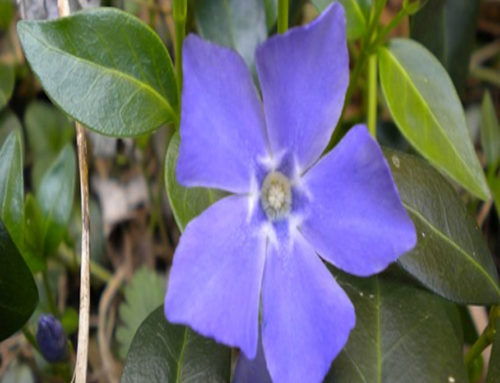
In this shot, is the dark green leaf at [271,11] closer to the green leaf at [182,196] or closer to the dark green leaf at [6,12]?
the green leaf at [182,196]

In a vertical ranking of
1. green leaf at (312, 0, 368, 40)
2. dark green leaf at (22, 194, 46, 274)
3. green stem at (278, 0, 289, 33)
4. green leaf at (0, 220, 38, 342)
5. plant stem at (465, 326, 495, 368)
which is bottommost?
plant stem at (465, 326, 495, 368)

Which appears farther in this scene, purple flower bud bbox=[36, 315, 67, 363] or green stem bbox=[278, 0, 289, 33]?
purple flower bud bbox=[36, 315, 67, 363]

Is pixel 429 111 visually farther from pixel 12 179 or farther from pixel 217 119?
pixel 12 179

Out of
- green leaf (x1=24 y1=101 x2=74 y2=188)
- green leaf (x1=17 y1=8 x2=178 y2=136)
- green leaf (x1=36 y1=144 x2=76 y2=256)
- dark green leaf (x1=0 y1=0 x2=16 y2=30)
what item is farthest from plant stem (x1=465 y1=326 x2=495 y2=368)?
dark green leaf (x1=0 y1=0 x2=16 y2=30)

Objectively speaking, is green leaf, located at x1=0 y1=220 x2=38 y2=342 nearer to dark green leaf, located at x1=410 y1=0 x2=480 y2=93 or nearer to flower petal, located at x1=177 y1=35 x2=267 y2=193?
flower petal, located at x1=177 y1=35 x2=267 y2=193

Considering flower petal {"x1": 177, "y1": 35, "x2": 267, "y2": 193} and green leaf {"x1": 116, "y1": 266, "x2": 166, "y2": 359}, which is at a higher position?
flower petal {"x1": 177, "y1": 35, "x2": 267, "y2": 193}

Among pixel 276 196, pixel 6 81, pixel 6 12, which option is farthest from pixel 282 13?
pixel 6 12
